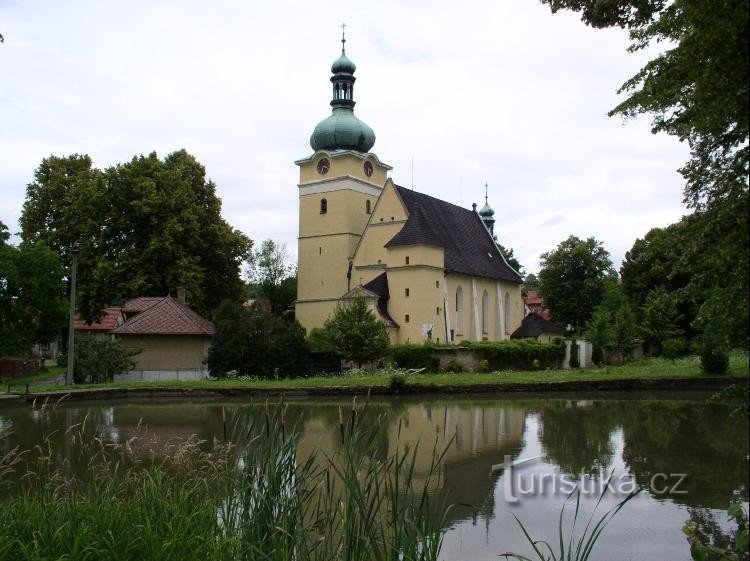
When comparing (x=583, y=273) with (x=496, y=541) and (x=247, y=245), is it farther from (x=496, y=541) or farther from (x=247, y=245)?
(x=496, y=541)

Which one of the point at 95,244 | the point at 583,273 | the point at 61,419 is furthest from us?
the point at 583,273

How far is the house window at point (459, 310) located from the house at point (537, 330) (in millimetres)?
7193

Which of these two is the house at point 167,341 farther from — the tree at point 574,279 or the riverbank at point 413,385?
the tree at point 574,279

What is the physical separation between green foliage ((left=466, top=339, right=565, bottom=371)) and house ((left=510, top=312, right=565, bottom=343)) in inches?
419

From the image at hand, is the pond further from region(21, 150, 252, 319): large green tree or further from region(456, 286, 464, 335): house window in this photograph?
region(456, 286, 464, 335): house window

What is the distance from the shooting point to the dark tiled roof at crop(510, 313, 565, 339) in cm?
5669

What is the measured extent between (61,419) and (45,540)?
14968 mm

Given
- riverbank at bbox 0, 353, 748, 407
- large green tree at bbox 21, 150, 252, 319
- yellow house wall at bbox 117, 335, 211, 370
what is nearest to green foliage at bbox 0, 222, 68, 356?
yellow house wall at bbox 117, 335, 211, 370

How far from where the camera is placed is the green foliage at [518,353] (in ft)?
132

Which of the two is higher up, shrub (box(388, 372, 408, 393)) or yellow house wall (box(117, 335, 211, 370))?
yellow house wall (box(117, 335, 211, 370))

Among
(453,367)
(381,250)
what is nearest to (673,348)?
(453,367)

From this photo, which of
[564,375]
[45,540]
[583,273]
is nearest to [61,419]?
[45,540]

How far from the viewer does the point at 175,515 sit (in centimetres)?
626

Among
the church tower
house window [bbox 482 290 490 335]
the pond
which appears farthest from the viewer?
house window [bbox 482 290 490 335]
